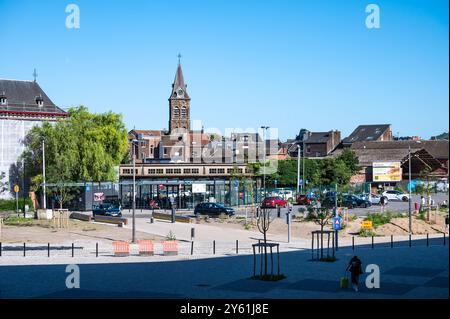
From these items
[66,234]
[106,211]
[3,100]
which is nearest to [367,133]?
[3,100]

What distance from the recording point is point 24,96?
246 ft

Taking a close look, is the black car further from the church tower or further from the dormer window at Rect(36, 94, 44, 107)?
the church tower

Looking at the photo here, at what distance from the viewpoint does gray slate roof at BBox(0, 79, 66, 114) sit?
73062mm

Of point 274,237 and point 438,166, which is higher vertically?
point 438,166

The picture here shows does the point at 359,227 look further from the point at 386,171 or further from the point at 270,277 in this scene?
the point at 386,171

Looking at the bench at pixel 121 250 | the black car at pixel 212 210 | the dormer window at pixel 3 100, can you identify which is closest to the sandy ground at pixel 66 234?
the bench at pixel 121 250

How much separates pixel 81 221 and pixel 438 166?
3568cm

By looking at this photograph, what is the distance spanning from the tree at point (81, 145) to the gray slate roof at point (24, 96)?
4735 millimetres

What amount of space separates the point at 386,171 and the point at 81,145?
144 ft

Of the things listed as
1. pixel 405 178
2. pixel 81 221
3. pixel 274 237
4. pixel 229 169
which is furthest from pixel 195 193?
pixel 405 178

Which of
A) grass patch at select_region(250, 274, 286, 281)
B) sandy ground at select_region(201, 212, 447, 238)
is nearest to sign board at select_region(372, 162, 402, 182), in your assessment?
sandy ground at select_region(201, 212, 447, 238)
